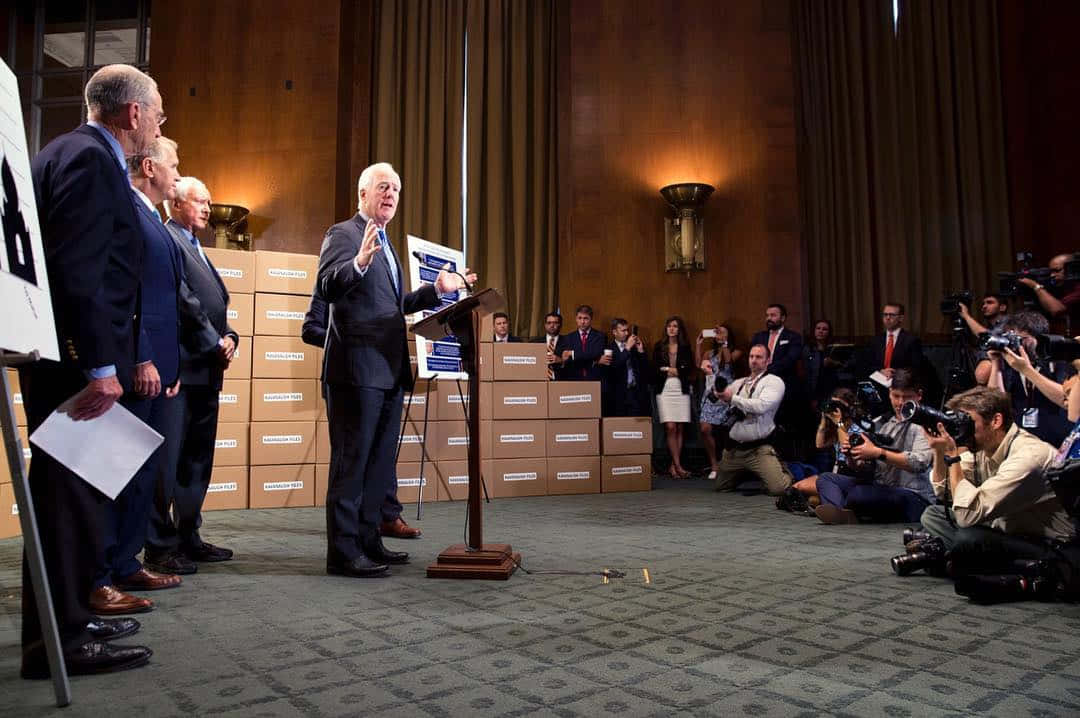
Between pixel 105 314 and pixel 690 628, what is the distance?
1.60 meters

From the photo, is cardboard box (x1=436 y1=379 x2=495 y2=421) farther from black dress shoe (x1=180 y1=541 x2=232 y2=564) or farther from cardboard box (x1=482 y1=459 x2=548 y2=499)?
black dress shoe (x1=180 y1=541 x2=232 y2=564)

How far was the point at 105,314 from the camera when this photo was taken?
1605mm

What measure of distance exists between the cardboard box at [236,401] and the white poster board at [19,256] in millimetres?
3216

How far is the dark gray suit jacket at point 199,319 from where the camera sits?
278cm

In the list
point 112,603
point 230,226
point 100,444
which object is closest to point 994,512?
point 100,444

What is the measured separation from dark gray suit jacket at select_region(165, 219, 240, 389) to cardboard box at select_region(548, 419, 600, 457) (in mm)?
2843

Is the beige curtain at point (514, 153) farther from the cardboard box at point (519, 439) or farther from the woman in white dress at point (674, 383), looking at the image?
the cardboard box at point (519, 439)

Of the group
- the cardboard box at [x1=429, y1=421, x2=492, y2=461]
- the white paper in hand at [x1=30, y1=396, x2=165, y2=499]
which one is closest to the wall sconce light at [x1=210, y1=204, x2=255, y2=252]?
the cardboard box at [x1=429, y1=421, x2=492, y2=461]

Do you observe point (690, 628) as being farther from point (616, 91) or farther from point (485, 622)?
point (616, 91)

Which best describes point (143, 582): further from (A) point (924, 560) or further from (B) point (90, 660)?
(A) point (924, 560)

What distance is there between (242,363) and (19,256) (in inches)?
132

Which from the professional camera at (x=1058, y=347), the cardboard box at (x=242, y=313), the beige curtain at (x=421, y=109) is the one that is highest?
the beige curtain at (x=421, y=109)

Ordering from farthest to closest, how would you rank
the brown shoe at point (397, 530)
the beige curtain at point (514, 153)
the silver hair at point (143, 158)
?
the beige curtain at point (514, 153), the brown shoe at point (397, 530), the silver hair at point (143, 158)

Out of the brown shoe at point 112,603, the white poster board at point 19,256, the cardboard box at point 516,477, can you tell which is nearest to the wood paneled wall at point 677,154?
the cardboard box at point 516,477
